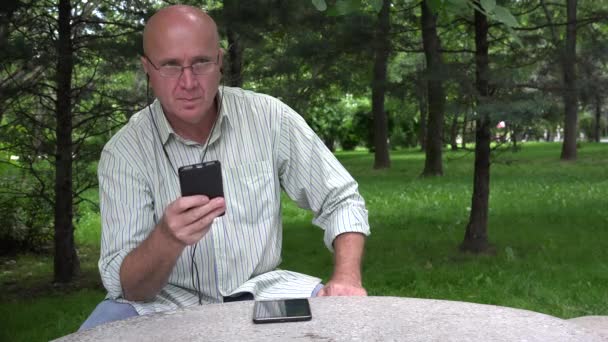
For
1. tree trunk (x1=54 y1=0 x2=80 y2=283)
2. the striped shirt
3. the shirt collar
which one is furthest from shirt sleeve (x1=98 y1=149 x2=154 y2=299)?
tree trunk (x1=54 y1=0 x2=80 y2=283)

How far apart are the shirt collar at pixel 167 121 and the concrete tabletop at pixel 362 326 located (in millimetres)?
680

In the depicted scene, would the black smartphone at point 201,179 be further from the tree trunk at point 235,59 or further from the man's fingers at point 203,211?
the tree trunk at point 235,59

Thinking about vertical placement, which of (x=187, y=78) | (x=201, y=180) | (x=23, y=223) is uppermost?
(x=187, y=78)

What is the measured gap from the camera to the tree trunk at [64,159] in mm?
5520

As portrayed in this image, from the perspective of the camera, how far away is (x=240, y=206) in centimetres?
236

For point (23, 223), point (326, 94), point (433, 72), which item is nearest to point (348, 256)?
point (433, 72)

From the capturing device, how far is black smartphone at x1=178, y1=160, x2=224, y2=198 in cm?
186

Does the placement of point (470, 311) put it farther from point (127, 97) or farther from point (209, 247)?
point (127, 97)

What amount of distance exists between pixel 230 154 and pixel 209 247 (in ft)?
1.04

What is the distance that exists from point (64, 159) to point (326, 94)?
2.62 meters

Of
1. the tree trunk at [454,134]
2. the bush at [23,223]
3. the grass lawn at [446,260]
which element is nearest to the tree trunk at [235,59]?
the grass lawn at [446,260]

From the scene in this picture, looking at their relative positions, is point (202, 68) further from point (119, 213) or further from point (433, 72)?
point (433, 72)

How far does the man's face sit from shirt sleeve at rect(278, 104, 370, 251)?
315 mm

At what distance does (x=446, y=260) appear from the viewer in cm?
648
